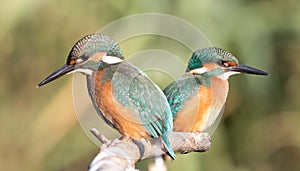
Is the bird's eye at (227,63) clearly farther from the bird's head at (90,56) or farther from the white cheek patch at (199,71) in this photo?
the bird's head at (90,56)

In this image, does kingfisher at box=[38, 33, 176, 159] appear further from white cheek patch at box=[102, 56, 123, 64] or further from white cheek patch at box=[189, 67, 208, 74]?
white cheek patch at box=[189, 67, 208, 74]

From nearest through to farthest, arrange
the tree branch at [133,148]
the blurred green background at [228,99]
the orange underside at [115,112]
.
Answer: the tree branch at [133,148] < the orange underside at [115,112] < the blurred green background at [228,99]

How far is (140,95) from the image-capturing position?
896mm

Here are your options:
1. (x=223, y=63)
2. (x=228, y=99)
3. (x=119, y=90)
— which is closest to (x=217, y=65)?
(x=223, y=63)

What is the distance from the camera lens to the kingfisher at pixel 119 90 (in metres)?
0.88

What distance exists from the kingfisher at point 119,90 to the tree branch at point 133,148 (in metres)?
0.01

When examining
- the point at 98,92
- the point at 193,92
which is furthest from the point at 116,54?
the point at 193,92

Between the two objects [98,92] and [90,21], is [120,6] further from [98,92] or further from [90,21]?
[98,92]

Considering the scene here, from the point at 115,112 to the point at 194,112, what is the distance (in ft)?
0.45

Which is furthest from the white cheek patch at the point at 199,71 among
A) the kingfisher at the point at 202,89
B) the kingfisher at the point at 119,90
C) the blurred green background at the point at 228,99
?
the blurred green background at the point at 228,99

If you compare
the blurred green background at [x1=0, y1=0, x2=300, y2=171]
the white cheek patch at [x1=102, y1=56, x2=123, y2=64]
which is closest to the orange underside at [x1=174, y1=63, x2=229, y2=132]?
Answer: the white cheek patch at [x1=102, y1=56, x2=123, y2=64]

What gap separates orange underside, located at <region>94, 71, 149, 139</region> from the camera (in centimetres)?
92

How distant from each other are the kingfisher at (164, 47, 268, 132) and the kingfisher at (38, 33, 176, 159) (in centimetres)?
7

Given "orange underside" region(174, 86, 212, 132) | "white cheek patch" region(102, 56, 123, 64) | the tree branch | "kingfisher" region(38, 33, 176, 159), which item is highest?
"white cheek patch" region(102, 56, 123, 64)
